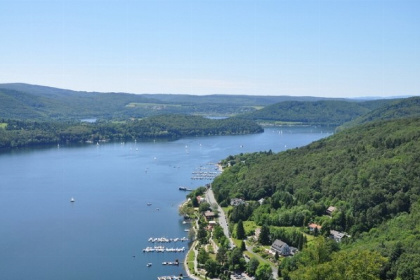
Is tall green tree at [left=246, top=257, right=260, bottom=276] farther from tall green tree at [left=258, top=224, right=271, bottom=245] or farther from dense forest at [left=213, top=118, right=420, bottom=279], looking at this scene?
tall green tree at [left=258, top=224, right=271, bottom=245]

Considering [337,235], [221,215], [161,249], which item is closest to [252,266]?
[337,235]

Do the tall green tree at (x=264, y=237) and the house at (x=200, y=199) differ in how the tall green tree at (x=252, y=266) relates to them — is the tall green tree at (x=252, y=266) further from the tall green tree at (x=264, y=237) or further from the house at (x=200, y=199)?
the house at (x=200, y=199)

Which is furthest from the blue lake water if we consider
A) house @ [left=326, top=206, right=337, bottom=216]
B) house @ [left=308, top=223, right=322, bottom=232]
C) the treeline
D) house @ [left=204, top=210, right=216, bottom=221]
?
the treeline

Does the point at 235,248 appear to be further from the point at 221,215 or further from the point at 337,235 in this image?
the point at 221,215

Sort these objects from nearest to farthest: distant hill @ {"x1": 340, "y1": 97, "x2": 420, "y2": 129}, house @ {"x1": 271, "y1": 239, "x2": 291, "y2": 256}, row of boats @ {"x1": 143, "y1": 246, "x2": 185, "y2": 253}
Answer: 1. house @ {"x1": 271, "y1": 239, "x2": 291, "y2": 256}
2. row of boats @ {"x1": 143, "y1": 246, "x2": 185, "y2": 253}
3. distant hill @ {"x1": 340, "y1": 97, "x2": 420, "y2": 129}

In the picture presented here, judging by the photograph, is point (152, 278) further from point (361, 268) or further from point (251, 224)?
point (361, 268)
